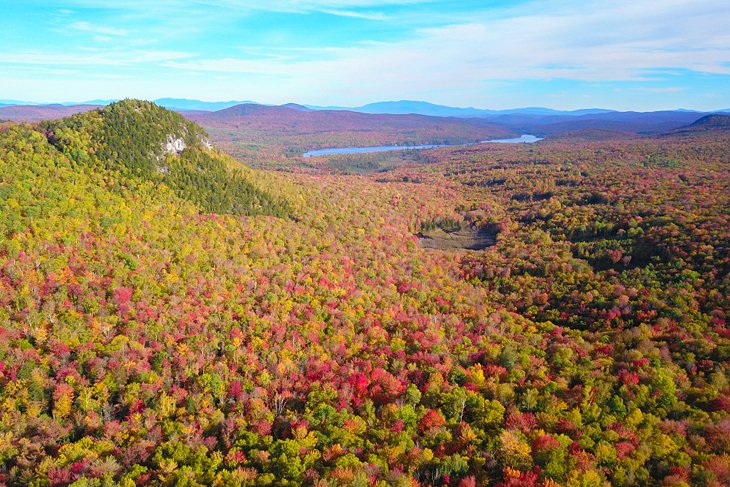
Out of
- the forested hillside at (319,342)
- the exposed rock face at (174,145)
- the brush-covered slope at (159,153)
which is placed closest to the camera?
the forested hillside at (319,342)

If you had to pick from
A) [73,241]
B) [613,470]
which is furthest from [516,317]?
[73,241]

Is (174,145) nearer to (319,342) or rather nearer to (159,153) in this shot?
(159,153)

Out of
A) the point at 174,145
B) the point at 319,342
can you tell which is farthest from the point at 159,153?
the point at 319,342

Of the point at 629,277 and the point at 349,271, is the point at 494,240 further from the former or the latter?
the point at 349,271

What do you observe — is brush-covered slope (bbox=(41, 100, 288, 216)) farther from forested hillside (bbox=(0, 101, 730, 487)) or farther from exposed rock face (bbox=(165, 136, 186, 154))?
forested hillside (bbox=(0, 101, 730, 487))

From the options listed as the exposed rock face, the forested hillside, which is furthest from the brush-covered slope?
the forested hillside

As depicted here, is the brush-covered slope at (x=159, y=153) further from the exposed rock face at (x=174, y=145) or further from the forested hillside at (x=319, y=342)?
the forested hillside at (x=319, y=342)

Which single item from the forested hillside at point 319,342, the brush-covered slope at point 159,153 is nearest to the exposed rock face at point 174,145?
the brush-covered slope at point 159,153
